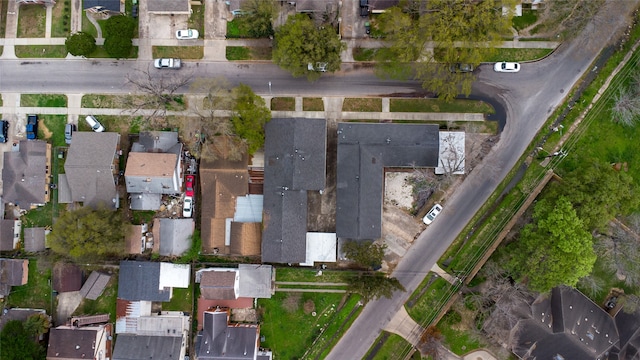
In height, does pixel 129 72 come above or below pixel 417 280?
above

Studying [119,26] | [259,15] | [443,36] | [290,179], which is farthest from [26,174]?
[443,36]

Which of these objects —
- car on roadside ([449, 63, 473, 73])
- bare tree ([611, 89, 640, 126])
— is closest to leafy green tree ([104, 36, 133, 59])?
car on roadside ([449, 63, 473, 73])

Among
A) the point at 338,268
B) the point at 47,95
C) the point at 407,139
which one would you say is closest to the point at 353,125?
the point at 407,139

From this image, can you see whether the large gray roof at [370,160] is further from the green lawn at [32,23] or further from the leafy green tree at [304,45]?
the green lawn at [32,23]

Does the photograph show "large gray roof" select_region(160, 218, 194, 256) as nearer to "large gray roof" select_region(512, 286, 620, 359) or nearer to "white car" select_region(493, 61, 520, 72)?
"large gray roof" select_region(512, 286, 620, 359)

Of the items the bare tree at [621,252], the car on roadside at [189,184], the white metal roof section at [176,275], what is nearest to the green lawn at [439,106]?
the bare tree at [621,252]

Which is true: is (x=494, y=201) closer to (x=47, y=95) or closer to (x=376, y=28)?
(x=376, y=28)
